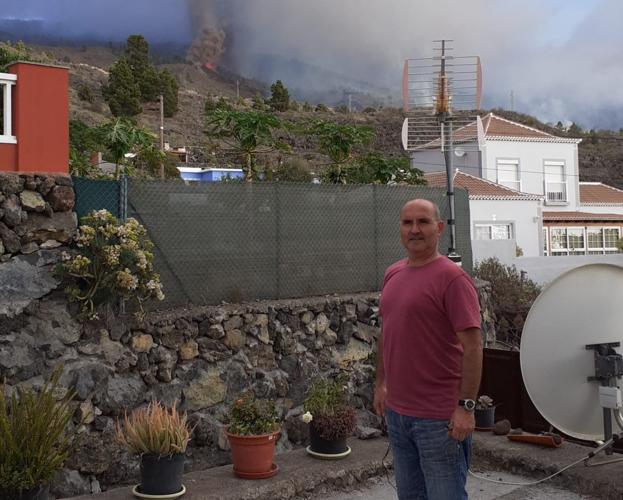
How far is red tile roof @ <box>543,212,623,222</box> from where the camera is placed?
1252 inches

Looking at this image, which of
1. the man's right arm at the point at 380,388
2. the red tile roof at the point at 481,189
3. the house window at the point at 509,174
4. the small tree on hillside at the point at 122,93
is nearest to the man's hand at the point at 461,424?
the man's right arm at the point at 380,388

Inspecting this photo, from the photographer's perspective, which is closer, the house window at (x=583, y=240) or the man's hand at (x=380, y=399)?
the man's hand at (x=380, y=399)

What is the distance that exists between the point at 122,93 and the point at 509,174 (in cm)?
2397

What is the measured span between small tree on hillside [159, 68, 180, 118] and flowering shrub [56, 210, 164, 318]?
42.6 meters

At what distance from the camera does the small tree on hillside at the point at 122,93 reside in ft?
143

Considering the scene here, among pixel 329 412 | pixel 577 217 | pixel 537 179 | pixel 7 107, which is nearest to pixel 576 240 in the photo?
pixel 577 217

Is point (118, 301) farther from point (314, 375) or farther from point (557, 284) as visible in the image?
point (557, 284)

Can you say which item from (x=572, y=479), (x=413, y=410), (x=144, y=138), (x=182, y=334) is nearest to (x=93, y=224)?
(x=182, y=334)

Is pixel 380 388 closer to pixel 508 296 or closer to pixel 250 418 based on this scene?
pixel 250 418

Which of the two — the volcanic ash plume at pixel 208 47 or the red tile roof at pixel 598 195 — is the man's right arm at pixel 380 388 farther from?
the volcanic ash plume at pixel 208 47

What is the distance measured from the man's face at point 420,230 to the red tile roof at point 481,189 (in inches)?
938

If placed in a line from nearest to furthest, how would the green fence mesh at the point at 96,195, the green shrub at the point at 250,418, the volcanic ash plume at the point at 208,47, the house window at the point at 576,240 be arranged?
the green shrub at the point at 250,418, the green fence mesh at the point at 96,195, the house window at the point at 576,240, the volcanic ash plume at the point at 208,47

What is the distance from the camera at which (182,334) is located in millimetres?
6539

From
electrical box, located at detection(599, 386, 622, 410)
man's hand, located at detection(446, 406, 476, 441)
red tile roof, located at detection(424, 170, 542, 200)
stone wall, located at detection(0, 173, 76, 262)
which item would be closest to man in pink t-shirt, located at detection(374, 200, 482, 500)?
man's hand, located at detection(446, 406, 476, 441)
